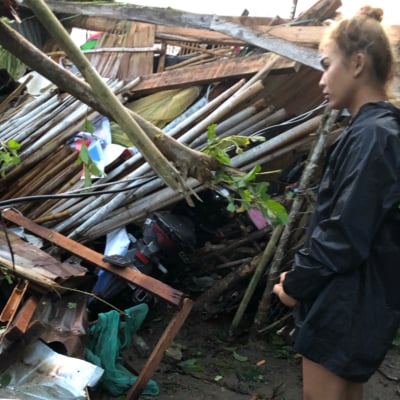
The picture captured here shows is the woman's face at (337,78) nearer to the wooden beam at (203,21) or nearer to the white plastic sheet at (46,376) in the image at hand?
the wooden beam at (203,21)

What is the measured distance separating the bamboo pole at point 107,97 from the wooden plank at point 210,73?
2728mm

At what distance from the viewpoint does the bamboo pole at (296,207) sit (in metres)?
3.59

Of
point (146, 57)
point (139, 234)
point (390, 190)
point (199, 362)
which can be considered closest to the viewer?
point (390, 190)

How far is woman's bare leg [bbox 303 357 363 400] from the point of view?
1.88m

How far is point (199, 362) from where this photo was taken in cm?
400

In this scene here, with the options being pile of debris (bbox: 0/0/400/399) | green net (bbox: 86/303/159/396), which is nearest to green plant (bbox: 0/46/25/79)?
pile of debris (bbox: 0/0/400/399)

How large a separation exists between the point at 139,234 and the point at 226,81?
Answer: 71.7 inches

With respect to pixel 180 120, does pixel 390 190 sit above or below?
above

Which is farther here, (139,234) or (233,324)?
(139,234)

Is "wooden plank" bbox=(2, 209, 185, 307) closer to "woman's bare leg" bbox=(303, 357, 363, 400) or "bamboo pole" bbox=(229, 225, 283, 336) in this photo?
"bamboo pole" bbox=(229, 225, 283, 336)

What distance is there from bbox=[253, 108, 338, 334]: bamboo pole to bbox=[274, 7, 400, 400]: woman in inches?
64.6

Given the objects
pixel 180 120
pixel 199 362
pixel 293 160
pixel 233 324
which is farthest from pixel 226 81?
pixel 199 362

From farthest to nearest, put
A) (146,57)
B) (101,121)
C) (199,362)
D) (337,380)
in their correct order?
(146,57) → (101,121) → (199,362) → (337,380)

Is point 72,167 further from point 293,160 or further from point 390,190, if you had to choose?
point 390,190
